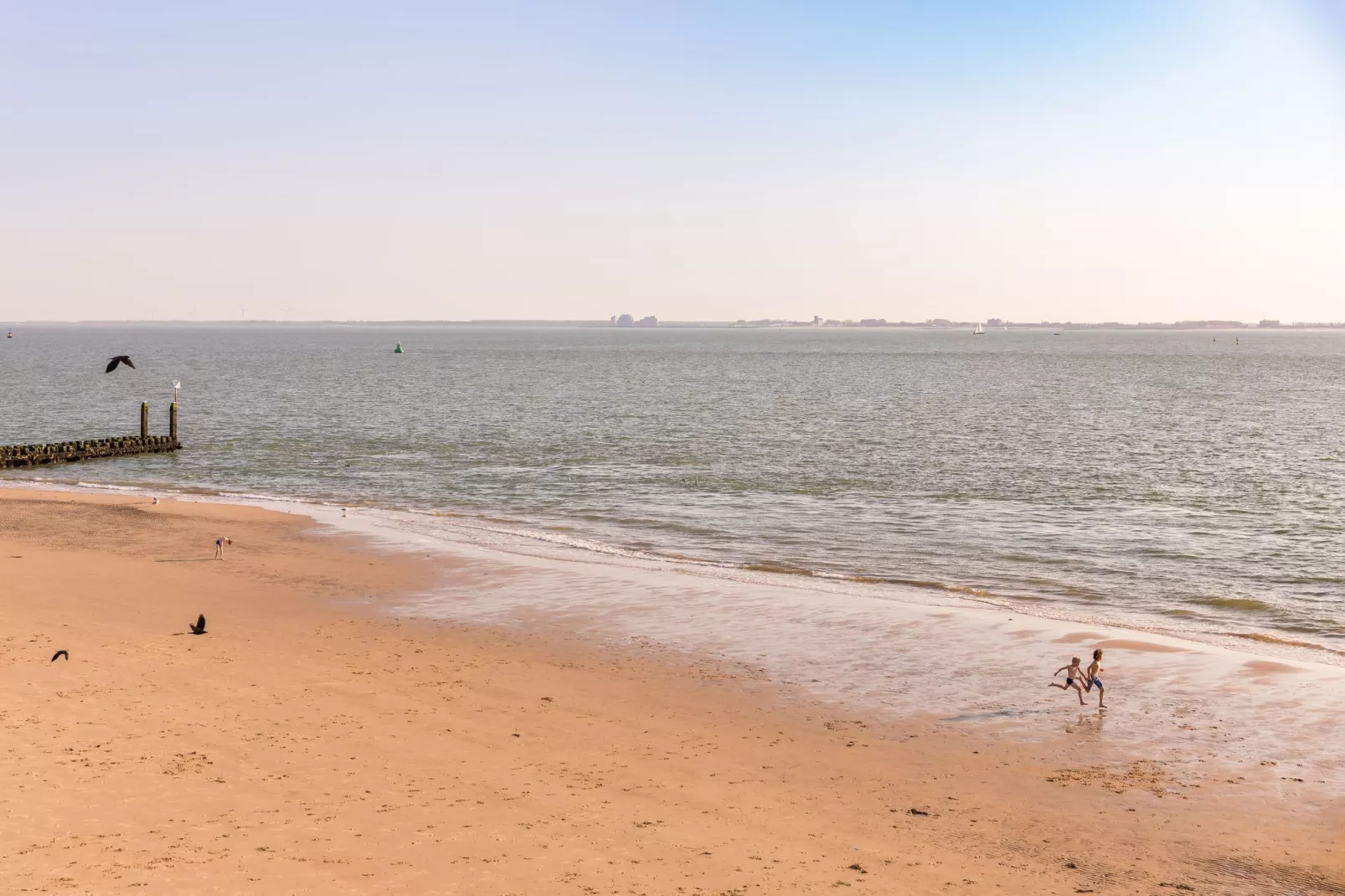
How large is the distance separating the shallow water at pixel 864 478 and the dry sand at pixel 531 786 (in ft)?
37.5

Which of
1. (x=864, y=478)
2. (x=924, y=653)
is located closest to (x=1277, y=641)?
(x=924, y=653)

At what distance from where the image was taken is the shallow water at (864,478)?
114 feet

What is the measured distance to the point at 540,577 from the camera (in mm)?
33250

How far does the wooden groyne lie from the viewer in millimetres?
58062

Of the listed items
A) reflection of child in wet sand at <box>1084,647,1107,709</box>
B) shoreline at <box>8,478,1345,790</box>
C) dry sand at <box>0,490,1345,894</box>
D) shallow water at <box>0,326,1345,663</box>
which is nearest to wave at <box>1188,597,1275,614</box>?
shallow water at <box>0,326,1345,663</box>

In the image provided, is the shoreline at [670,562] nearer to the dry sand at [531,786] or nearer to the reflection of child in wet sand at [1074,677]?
the reflection of child in wet sand at [1074,677]

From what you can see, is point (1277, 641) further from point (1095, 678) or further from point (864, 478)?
point (864, 478)

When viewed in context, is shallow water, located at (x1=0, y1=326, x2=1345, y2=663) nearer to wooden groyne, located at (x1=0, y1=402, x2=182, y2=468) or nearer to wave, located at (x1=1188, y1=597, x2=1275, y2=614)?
wave, located at (x1=1188, y1=597, x2=1275, y2=614)

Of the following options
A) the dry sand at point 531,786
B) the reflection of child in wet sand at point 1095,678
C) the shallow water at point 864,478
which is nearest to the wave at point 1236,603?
the shallow water at point 864,478

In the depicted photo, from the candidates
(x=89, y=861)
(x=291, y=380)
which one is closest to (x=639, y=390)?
(x=291, y=380)

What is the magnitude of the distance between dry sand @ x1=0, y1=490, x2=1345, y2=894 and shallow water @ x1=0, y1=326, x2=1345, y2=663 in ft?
37.5

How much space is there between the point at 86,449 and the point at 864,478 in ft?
143

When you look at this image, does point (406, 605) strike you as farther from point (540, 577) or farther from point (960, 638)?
point (960, 638)

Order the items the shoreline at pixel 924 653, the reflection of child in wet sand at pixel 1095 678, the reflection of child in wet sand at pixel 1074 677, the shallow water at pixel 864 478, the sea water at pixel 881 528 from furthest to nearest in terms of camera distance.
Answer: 1. the shallow water at pixel 864 478
2. the sea water at pixel 881 528
3. the reflection of child in wet sand at pixel 1074 677
4. the reflection of child in wet sand at pixel 1095 678
5. the shoreline at pixel 924 653
